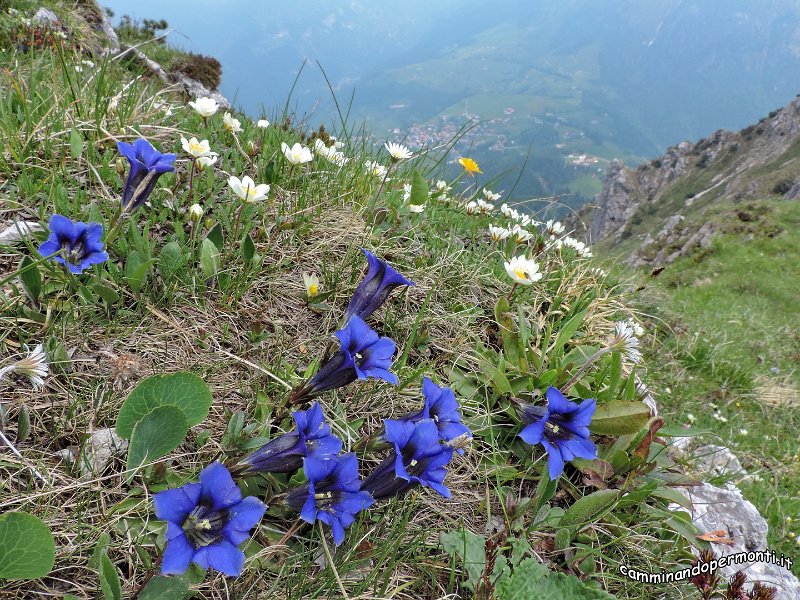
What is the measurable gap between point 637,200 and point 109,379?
102 m

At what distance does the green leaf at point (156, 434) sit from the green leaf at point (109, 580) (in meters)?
0.32

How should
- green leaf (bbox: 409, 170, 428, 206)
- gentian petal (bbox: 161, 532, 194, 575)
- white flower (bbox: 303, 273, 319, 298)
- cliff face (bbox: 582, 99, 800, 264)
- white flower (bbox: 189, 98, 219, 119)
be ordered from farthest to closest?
cliff face (bbox: 582, 99, 800, 264) < green leaf (bbox: 409, 170, 428, 206) < white flower (bbox: 189, 98, 219, 119) < white flower (bbox: 303, 273, 319, 298) < gentian petal (bbox: 161, 532, 194, 575)

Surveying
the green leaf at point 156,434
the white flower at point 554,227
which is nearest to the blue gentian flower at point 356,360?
the green leaf at point 156,434

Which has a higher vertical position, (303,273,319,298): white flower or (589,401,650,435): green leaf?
(303,273,319,298): white flower

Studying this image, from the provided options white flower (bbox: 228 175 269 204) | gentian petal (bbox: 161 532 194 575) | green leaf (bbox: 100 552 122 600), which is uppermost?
white flower (bbox: 228 175 269 204)

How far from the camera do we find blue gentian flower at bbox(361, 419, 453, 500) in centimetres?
159

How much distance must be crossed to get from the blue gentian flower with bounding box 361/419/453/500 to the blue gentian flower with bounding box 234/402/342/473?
17cm

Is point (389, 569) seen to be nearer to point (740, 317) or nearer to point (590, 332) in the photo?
point (590, 332)

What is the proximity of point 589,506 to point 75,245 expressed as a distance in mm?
2160

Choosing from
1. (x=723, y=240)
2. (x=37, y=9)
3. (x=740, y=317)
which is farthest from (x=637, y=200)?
(x=37, y=9)

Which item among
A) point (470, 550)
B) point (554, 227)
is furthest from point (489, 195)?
point (470, 550)

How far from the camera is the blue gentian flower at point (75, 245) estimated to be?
1854 mm

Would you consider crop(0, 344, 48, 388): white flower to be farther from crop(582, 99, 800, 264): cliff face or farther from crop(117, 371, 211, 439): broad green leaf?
crop(582, 99, 800, 264): cliff face

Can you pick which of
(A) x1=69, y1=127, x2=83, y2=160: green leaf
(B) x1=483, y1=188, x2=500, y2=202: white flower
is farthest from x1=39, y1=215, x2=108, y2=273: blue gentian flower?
Result: (B) x1=483, y1=188, x2=500, y2=202: white flower
